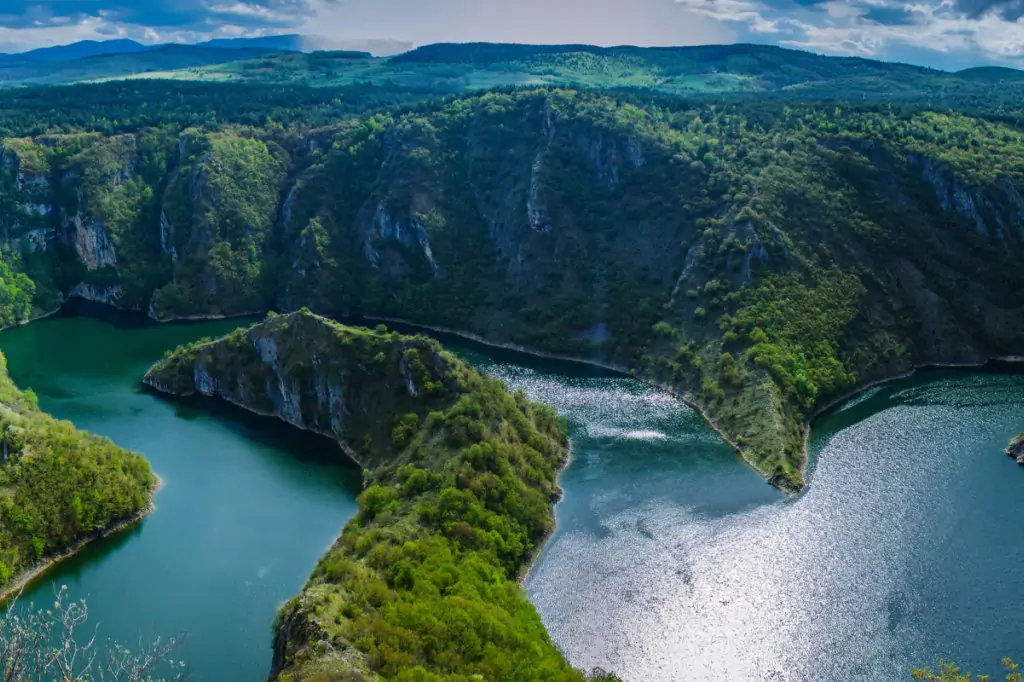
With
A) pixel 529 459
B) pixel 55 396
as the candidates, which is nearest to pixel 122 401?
pixel 55 396

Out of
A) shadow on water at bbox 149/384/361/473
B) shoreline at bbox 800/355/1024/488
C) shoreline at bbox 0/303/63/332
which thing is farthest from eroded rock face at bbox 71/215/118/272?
shoreline at bbox 800/355/1024/488

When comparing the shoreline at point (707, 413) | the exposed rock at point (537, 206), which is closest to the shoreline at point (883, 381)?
the shoreline at point (707, 413)

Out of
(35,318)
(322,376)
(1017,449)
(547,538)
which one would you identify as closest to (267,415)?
(322,376)

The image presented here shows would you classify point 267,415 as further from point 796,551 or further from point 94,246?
point 94,246

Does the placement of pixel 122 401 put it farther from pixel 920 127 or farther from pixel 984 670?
pixel 920 127

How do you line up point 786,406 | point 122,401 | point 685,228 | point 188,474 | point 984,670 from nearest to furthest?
point 984,670 < point 188,474 < point 786,406 < point 122,401 < point 685,228

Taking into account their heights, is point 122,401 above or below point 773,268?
below
